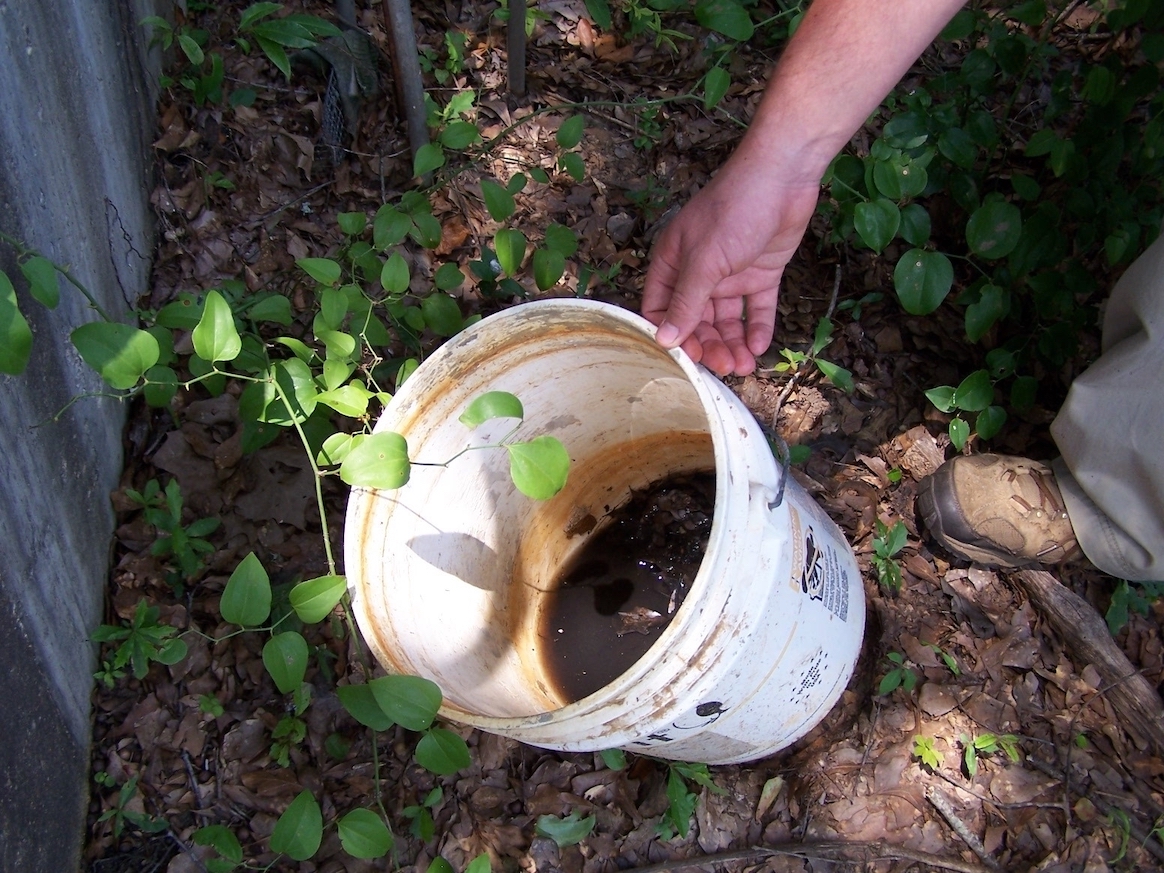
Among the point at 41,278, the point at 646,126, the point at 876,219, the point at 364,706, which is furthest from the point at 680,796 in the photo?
the point at 646,126

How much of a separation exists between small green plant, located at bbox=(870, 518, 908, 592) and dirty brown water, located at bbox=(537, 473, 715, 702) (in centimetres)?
35

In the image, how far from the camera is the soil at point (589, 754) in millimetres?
1533

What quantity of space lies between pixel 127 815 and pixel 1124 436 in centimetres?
187

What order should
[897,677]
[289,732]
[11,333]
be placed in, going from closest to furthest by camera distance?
1. [11,333]
2. [289,732]
3. [897,677]

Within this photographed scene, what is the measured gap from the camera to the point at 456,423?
1398 mm

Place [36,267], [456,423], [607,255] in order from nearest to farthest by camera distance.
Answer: [36,267] → [456,423] → [607,255]

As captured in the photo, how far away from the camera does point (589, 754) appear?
5.36 feet

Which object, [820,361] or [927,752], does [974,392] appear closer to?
[820,361]

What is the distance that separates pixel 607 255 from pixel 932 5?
944 millimetres

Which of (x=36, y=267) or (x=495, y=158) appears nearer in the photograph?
(x=36, y=267)

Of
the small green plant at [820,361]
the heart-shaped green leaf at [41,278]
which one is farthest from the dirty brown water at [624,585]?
the heart-shaped green leaf at [41,278]

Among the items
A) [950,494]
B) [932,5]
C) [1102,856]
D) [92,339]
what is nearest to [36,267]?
[92,339]

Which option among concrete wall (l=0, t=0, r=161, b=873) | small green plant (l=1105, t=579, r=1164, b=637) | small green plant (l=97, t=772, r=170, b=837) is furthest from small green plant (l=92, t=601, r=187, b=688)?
small green plant (l=1105, t=579, r=1164, b=637)

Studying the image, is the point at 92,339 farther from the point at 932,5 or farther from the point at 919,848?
the point at 919,848
